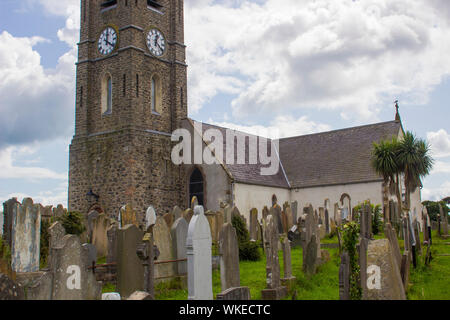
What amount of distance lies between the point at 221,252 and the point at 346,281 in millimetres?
2384

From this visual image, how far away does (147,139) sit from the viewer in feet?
87.1

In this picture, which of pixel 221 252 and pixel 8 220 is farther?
pixel 8 220

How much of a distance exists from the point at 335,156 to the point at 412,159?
7.65 metres

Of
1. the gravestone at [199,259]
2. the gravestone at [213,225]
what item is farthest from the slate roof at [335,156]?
the gravestone at [199,259]

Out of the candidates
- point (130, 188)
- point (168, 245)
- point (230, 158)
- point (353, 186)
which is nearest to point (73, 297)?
point (168, 245)

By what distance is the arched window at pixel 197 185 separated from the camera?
27000 millimetres

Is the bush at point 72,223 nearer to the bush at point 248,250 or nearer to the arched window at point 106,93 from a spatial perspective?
the bush at point 248,250

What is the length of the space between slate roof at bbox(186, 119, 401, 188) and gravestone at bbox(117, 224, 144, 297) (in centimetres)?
1700

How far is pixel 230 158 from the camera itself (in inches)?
1078

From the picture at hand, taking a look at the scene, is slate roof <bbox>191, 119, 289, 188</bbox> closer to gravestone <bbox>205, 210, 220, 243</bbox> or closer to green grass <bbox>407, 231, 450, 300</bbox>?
gravestone <bbox>205, 210, 220, 243</bbox>

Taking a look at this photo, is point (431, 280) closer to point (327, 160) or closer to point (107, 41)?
point (327, 160)

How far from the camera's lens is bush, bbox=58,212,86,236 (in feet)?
54.4

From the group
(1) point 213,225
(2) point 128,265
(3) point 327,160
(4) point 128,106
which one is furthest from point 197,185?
(2) point 128,265
